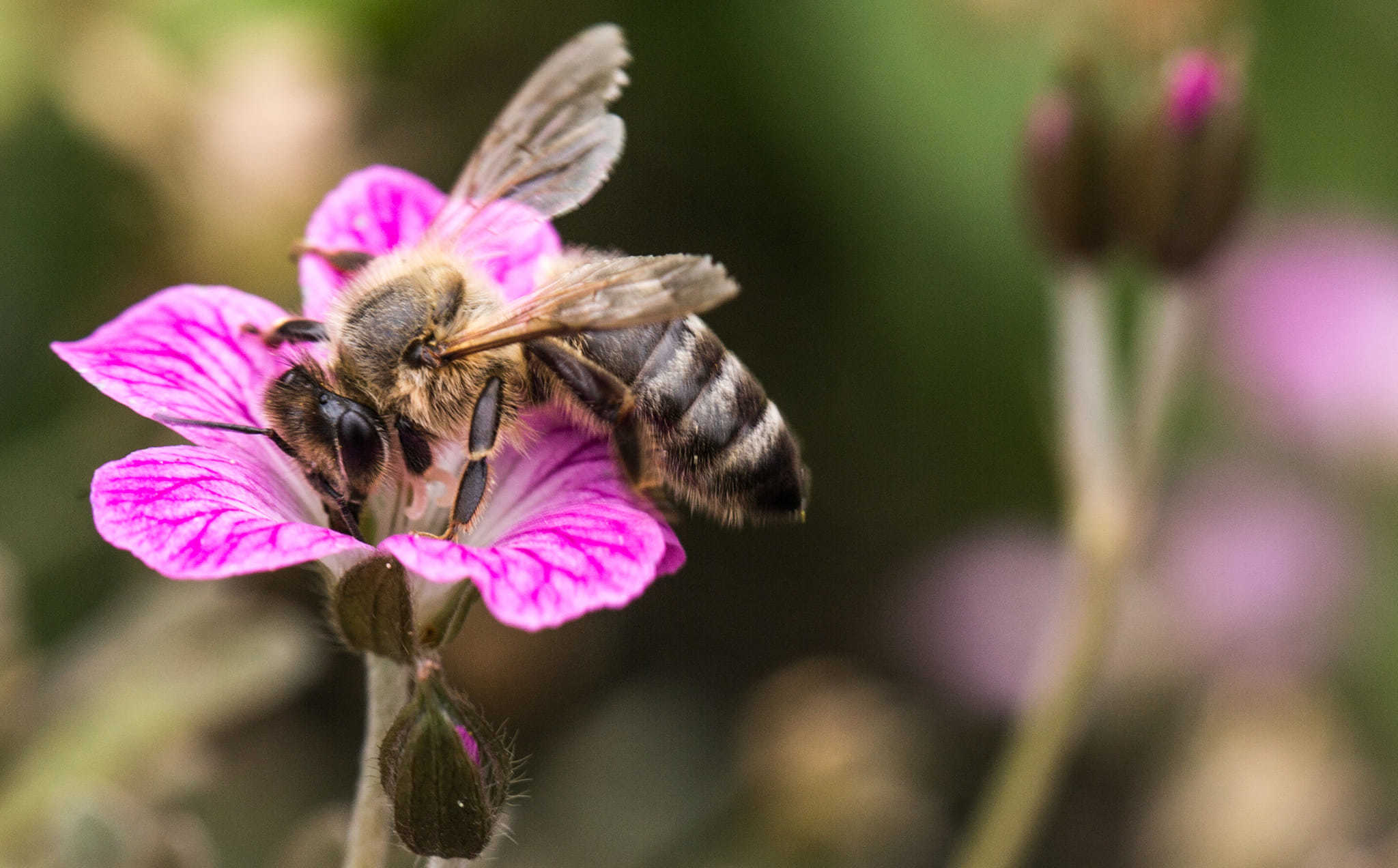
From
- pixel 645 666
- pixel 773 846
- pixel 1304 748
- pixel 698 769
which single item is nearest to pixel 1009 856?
→ pixel 773 846

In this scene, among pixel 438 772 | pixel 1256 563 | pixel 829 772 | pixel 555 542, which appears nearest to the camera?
pixel 438 772

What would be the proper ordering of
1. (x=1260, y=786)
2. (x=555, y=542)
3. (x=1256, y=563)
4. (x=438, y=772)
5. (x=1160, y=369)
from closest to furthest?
(x=438, y=772)
(x=555, y=542)
(x=1160, y=369)
(x=1260, y=786)
(x=1256, y=563)

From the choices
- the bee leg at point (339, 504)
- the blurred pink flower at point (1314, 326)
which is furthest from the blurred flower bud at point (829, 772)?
the blurred pink flower at point (1314, 326)

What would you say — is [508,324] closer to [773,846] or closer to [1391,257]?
[773,846]

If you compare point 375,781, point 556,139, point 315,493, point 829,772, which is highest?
point 556,139

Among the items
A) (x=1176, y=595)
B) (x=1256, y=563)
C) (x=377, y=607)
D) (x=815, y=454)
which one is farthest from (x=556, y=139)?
(x=1256, y=563)

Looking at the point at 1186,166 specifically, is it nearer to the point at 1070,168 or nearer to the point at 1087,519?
the point at 1070,168
